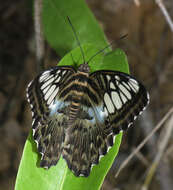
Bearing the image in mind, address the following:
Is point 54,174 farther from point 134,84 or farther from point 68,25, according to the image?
point 68,25

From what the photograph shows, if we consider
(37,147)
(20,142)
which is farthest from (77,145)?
(20,142)

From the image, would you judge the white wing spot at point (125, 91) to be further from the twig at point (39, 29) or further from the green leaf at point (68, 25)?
the twig at point (39, 29)

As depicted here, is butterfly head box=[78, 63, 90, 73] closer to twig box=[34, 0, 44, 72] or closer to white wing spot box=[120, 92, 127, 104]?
white wing spot box=[120, 92, 127, 104]

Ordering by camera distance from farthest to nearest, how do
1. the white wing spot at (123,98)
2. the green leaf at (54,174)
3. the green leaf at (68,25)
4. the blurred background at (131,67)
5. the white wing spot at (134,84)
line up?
1. the blurred background at (131,67)
2. the green leaf at (68,25)
3. the white wing spot at (123,98)
4. the white wing spot at (134,84)
5. the green leaf at (54,174)

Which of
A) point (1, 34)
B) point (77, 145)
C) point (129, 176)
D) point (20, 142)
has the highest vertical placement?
point (1, 34)

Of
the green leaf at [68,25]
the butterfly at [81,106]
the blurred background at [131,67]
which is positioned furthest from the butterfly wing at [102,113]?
the blurred background at [131,67]

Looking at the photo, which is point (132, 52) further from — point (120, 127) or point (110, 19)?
point (120, 127)
